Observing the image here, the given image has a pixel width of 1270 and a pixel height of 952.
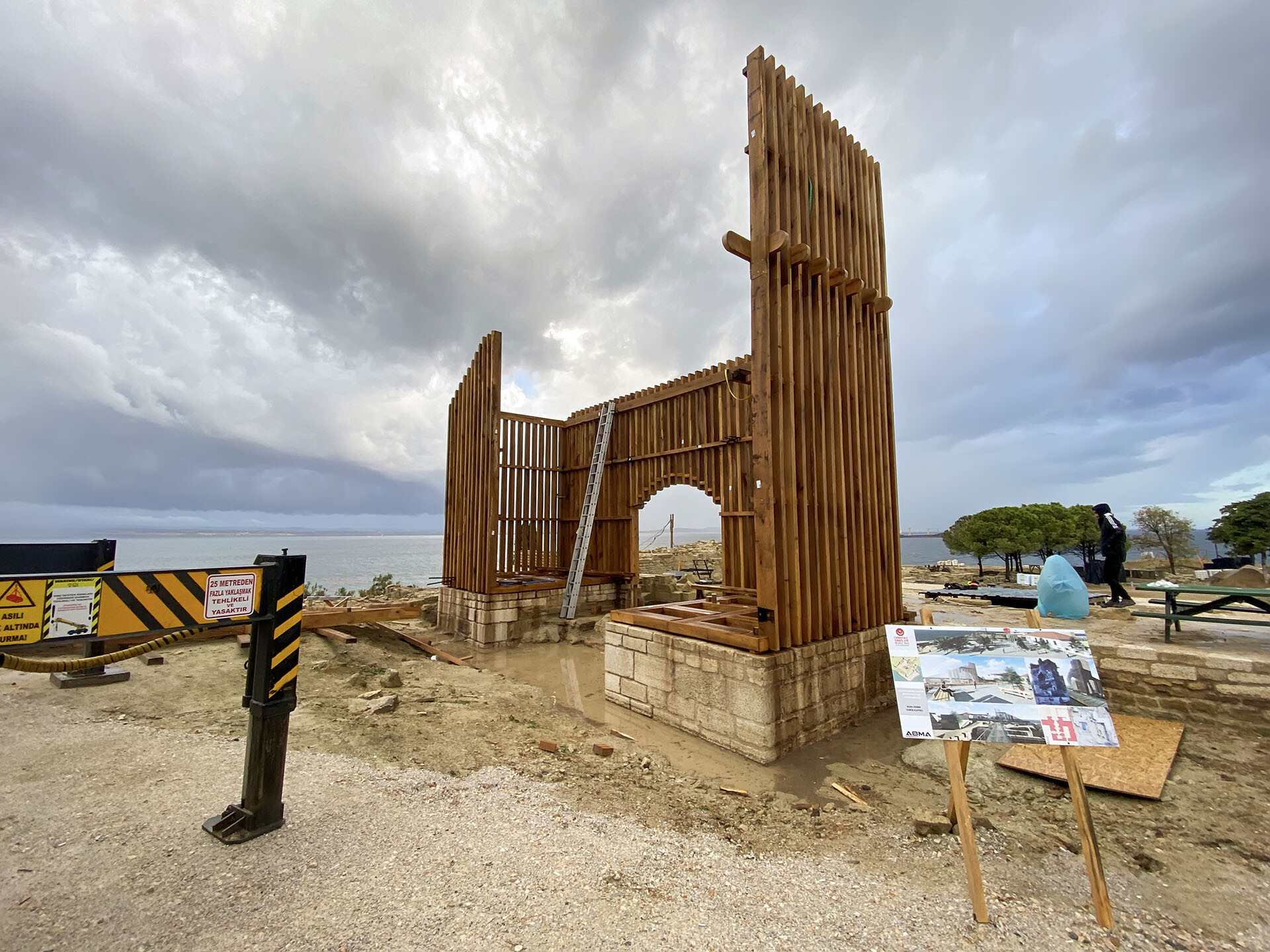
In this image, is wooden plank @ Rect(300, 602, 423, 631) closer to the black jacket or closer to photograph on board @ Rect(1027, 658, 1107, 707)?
photograph on board @ Rect(1027, 658, 1107, 707)

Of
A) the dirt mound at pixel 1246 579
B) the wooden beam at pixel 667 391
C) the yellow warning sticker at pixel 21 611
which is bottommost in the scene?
the dirt mound at pixel 1246 579

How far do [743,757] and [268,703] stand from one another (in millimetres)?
4029

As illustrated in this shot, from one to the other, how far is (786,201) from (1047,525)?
2300 cm

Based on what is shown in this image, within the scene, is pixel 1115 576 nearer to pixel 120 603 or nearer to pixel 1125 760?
pixel 1125 760

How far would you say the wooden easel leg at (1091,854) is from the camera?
2963 mm

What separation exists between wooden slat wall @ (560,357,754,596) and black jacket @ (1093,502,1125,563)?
583 cm

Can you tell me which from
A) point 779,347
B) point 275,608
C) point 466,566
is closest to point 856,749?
point 779,347

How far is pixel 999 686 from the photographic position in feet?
11.6

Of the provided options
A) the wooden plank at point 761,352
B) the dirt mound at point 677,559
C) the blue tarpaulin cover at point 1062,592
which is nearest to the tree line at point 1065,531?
the dirt mound at point 677,559

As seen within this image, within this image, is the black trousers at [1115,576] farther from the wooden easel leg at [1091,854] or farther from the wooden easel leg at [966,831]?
the wooden easel leg at [966,831]

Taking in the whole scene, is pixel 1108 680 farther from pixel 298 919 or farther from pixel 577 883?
pixel 298 919

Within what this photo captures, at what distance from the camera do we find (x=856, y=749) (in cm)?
561

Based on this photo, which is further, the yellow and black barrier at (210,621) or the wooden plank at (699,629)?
the wooden plank at (699,629)

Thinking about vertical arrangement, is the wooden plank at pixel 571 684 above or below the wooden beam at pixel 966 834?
below
